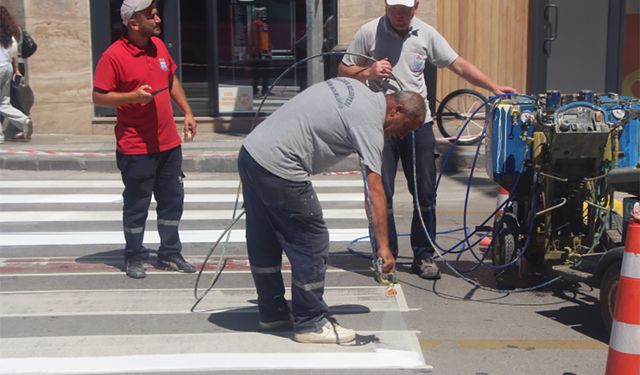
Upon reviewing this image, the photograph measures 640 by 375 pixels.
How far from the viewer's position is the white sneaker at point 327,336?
530cm

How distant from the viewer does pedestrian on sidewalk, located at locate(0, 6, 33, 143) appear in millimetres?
13164

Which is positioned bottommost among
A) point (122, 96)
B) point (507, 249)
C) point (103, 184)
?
point (103, 184)

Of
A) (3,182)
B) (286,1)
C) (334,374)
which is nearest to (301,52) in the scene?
(286,1)

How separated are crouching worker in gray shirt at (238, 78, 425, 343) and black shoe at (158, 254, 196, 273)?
1.82 m

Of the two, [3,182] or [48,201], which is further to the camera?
[3,182]

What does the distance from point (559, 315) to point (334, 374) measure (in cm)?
178

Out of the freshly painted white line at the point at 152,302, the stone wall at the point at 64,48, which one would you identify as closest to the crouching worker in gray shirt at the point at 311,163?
the freshly painted white line at the point at 152,302

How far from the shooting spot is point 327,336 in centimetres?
531

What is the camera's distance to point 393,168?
6910mm

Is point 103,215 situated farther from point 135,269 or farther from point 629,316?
point 629,316

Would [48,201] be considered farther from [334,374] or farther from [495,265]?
[334,374]

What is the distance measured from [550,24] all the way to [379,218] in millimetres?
10483

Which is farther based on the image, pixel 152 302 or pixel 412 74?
pixel 412 74

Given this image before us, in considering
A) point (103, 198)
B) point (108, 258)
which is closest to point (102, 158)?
point (103, 198)
